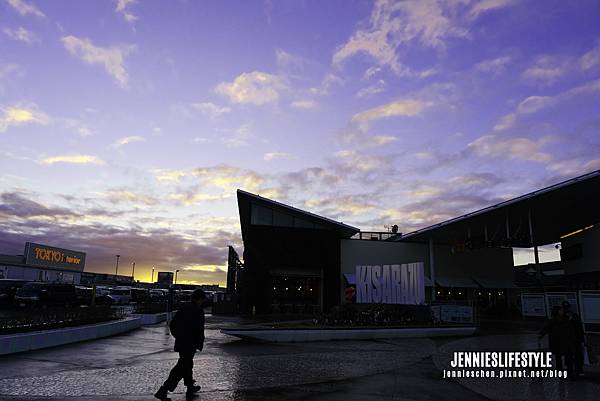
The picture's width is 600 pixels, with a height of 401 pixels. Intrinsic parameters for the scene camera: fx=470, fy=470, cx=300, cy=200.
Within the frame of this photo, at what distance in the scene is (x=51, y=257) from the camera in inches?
1831

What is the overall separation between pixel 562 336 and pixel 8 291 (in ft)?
105

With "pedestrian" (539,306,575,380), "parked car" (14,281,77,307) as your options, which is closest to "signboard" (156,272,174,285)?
"parked car" (14,281,77,307)

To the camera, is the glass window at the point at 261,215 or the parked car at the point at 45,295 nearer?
the parked car at the point at 45,295

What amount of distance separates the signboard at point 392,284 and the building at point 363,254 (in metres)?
7.47

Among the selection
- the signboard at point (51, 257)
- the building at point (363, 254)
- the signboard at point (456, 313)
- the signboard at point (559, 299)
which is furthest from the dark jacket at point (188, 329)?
the signboard at point (51, 257)

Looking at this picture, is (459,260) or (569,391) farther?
(459,260)

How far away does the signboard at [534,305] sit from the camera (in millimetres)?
29250

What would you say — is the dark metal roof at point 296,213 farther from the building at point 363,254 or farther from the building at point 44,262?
the building at point 44,262

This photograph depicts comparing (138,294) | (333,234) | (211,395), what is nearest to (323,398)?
(211,395)

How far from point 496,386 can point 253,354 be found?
22.1ft

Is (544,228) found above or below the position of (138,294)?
above

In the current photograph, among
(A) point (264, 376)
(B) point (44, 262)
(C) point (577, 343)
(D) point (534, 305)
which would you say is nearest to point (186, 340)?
(A) point (264, 376)

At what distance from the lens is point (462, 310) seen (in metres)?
22.9

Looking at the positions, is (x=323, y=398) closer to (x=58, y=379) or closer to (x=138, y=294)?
(x=58, y=379)
